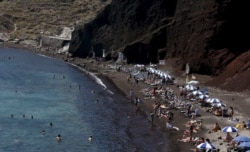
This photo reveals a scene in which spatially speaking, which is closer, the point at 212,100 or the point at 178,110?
the point at 212,100

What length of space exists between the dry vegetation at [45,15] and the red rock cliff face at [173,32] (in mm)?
31881

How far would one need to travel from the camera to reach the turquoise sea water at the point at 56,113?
59.0 m

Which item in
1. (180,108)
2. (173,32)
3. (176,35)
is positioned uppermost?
(173,32)

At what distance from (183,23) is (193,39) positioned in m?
6.70

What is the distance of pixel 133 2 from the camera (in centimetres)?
13512

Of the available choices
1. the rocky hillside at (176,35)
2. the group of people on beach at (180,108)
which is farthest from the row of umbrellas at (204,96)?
the rocky hillside at (176,35)

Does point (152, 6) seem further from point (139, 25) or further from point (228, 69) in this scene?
point (228, 69)

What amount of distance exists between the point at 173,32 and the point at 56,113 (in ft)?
159

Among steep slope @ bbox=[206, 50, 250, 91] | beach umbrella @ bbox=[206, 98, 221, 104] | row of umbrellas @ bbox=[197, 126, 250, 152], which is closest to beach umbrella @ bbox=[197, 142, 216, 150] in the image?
row of umbrellas @ bbox=[197, 126, 250, 152]

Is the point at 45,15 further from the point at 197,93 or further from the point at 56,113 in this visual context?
the point at 56,113

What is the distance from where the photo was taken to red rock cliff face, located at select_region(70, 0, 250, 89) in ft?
337

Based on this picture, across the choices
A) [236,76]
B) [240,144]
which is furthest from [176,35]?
[240,144]

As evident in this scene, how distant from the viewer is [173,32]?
116375 mm

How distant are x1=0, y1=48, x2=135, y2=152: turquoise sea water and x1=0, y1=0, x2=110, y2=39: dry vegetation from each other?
5466cm
